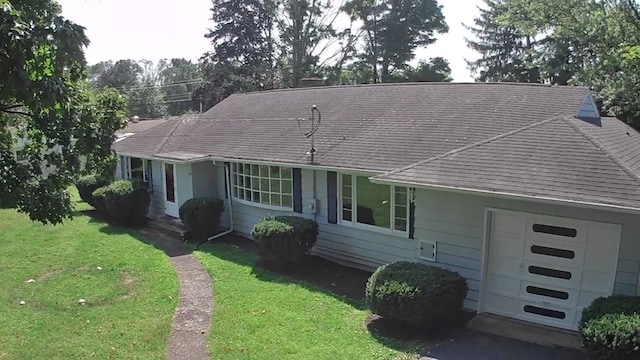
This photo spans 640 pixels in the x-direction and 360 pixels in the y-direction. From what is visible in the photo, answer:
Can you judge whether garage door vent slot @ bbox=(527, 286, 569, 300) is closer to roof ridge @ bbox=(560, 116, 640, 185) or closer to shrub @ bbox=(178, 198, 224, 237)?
roof ridge @ bbox=(560, 116, 640, 185)

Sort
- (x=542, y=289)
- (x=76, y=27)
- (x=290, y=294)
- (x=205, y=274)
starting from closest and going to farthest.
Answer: (x=76, y=27), (x=542, y=289), (x=290, y=294), (x=205, y=274)

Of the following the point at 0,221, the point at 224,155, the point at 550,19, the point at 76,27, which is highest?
the point at 550,19

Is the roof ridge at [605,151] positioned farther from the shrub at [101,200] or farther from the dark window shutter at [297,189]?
the shrub at [101,200]

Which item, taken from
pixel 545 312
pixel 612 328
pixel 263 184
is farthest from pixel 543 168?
pixel 263 184

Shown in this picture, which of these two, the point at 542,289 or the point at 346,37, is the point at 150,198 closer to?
the point at 542,289

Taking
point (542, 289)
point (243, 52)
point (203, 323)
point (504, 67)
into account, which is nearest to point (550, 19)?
point (504, 67)

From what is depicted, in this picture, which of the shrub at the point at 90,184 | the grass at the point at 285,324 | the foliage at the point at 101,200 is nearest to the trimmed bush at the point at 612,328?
the grass at the point at 285,324
